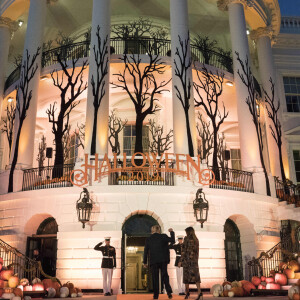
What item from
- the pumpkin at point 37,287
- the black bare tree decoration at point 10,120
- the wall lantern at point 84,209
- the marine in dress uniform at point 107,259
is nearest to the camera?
the pumpkin at point 37,287

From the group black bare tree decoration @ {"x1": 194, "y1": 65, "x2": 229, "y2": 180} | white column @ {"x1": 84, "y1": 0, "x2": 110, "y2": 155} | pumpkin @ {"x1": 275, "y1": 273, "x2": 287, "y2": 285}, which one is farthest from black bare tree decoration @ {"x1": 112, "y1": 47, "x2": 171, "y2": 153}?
pumpkin @ {"x1": 275, "y1": 273, "x2": 287, "y2": 285}

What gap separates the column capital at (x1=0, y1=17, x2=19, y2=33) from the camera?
23.2 m

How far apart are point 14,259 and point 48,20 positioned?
1629 centimetres

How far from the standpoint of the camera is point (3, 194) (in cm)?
1730

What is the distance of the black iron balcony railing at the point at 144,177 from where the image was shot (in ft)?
51.1

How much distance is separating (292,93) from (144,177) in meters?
15.2

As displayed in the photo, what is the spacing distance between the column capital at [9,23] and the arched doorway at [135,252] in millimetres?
14584

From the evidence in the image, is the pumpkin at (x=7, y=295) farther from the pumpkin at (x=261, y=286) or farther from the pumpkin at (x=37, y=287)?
the pumpkin at (x=261, y=286)

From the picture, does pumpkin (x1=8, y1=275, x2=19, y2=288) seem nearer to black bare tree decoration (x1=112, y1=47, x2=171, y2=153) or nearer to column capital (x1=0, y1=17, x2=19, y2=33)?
black bare tree decoration (x1=112, y1=47, x2=171, y2=153)

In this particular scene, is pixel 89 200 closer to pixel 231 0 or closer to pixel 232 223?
pixel 232 223

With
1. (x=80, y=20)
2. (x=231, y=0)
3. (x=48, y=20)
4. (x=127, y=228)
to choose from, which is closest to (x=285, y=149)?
(x=231, y=0)

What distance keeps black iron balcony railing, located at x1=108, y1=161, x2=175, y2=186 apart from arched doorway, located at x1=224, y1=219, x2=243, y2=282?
142 inches

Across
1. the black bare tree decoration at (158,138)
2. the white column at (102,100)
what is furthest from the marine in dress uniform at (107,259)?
the black bare tree decoration at (158,138)

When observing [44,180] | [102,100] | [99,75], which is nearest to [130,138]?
[102,100]
